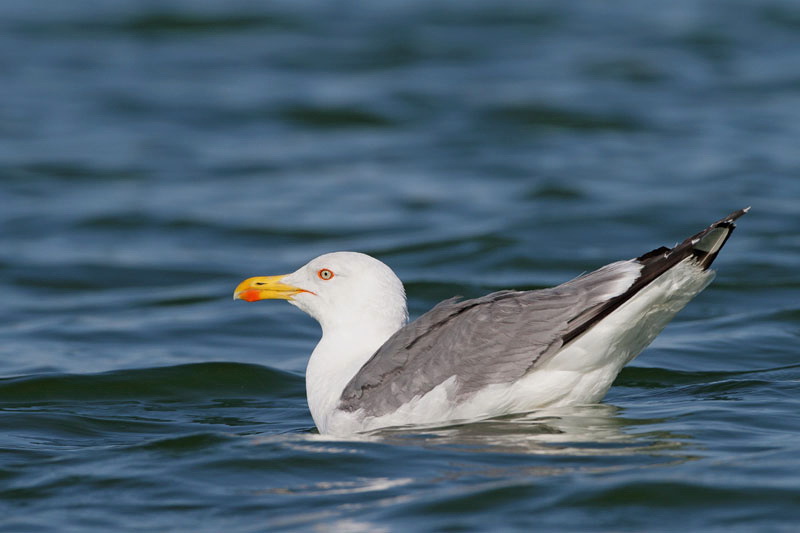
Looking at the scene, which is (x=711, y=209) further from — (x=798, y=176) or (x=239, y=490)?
(x=239, y=490)

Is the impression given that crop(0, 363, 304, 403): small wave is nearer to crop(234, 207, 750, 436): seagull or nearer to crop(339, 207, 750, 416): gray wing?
crop(234, 207, 750, 436): seagull

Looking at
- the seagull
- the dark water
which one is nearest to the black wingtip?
the seagull

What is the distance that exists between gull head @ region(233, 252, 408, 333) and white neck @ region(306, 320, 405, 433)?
1.2 inches

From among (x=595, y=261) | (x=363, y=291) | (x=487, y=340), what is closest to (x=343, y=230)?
(x=595, y=261)

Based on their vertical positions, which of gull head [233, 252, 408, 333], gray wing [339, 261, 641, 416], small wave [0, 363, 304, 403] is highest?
gull head [233, 252, 408, 333]

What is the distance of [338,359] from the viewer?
24.7ft

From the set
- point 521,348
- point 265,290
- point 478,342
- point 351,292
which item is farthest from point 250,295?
point 521,348

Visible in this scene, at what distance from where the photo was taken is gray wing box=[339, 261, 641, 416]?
6.63 m

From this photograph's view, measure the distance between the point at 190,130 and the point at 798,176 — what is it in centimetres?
913

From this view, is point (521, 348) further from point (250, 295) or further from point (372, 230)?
point (372, 230)

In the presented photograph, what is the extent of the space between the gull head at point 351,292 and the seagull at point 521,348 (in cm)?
45

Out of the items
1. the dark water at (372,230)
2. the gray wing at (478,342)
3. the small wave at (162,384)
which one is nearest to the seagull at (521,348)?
the gray wing at (478,342)

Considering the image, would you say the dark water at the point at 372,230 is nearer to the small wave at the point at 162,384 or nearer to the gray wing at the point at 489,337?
the small wave at the point at 162,384

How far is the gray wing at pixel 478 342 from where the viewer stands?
261 inches
